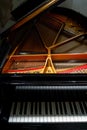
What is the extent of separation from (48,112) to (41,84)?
318 millimetres

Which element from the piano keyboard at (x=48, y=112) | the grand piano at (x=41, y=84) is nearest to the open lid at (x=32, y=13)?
the grand piano at (x=41, y=84)

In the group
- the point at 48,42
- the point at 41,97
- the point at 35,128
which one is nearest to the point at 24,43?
the point at 48,42

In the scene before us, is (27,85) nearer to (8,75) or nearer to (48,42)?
(8,75)

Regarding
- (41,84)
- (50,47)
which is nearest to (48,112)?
(41,84)

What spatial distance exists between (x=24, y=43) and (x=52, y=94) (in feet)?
3.83

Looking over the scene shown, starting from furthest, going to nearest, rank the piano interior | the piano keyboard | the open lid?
1. the piano interior
2. the open lid
3. the piano keyboard

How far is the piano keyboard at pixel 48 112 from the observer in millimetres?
2191

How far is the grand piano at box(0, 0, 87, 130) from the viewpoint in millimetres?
2207

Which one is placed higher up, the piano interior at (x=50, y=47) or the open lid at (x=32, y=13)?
the open lid at (x=32, y=13)

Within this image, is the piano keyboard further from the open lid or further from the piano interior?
the open lid

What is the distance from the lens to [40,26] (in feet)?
11.4

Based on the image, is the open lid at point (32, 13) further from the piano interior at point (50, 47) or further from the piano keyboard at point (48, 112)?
the piano keyboard at point (48, 112)

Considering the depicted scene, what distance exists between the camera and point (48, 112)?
2252mm

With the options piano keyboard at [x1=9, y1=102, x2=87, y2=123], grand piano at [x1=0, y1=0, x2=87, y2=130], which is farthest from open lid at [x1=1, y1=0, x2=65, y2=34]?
piano keyboard at [x1=9, y1=102, x2=87, y2=123]
